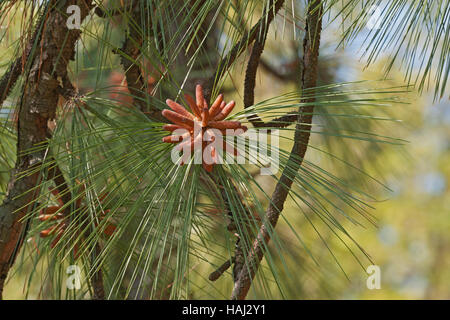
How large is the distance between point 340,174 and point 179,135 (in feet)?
2.71

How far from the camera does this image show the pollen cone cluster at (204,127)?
0.46 m

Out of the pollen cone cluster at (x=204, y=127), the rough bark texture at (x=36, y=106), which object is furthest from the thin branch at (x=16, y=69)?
the pollen cone cluster at (x=204, y=127)

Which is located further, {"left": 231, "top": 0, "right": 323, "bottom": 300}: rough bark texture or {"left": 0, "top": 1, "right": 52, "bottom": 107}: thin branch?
{"left": 0, "top": 1, "right": 52, "bottom": 107}: thin branch

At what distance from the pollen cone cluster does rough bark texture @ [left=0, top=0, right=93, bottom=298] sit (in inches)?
10.1

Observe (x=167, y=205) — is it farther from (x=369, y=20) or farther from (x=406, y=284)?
(x=406, y=284)

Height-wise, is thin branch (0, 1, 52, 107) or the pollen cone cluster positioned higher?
thin branch (0, 1, 52, 107)

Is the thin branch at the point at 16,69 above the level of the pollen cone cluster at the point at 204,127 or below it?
above

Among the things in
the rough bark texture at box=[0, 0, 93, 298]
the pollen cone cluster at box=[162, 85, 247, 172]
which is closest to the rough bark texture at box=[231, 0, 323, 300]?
the pollen cone cluster at box=[162, 85, 247, 172]

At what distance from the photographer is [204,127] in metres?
0.46

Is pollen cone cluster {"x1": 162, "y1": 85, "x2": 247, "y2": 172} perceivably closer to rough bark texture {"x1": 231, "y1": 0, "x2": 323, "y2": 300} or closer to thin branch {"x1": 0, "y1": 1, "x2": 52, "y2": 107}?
rough bark texture {"x1": 231, "y1": 0, "x2": 323, "y2": 300}

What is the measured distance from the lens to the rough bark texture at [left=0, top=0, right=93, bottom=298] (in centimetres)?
66

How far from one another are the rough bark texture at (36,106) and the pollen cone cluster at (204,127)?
257 mm

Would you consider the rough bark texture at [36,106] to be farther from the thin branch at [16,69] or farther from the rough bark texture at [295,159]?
the rough bark texture at [295,159]
